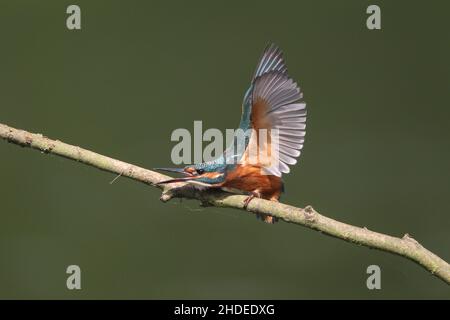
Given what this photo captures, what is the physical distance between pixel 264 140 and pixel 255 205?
0.77ft

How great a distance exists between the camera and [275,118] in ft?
6.77

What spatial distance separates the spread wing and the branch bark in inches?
6.2

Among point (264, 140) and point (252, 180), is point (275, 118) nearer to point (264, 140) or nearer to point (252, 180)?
point (264, 140)

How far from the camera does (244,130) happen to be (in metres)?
2.11

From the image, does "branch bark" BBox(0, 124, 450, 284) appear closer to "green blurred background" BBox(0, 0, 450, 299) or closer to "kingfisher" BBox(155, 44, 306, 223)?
"kingfisher" BBox(155, 44, 306, 223)

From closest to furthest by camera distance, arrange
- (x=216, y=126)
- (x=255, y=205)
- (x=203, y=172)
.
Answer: (x=255, y=205) < (x=203, y=172) < (x=216, y=126)

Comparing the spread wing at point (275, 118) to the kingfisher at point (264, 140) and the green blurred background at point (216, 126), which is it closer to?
the kingfisher at point (264, 140)

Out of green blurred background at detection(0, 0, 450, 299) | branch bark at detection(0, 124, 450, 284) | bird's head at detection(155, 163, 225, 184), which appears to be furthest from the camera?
green blurred background at detection(0, 0, 450, 299)

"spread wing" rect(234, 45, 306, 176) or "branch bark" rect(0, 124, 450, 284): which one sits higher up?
"spread wing" rect(234, 45, 306, 176)

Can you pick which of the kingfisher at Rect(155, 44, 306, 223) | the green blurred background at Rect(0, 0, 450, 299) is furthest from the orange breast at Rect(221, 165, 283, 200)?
the green blurred background at Rect(0, 0, 450, 299)

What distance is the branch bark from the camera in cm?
176

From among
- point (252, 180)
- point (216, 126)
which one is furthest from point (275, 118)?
point (216, 126)

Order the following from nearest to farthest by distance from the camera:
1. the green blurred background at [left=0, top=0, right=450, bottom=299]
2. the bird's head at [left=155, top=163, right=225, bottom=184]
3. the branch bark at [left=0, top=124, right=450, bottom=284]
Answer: the branch bark at [left=0, top=124, right=450, bottom=284] → the bird's head at [left=155, top=163, right=225, bottom=184] → the green blurred background at [left=0, top=0, right=450, bottom=299]

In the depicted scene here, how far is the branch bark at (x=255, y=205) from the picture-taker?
176cm
